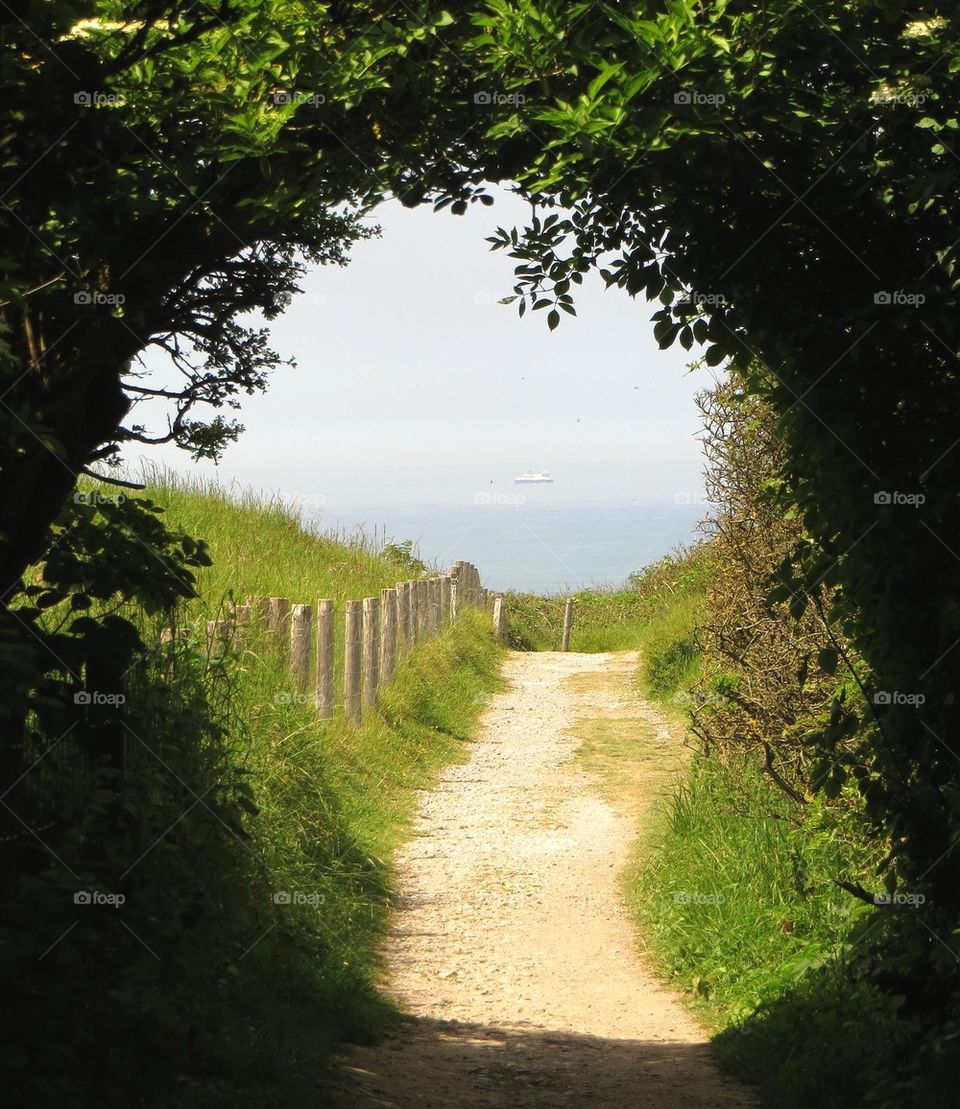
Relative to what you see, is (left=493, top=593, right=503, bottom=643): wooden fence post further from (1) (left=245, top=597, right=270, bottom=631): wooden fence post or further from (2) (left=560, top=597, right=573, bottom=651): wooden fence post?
(1) (left=245, top=597, right=270, bottom=631): wooden fence post

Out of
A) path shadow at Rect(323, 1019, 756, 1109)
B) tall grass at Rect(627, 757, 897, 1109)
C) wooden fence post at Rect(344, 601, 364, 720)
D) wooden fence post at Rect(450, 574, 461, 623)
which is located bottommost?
path shadow at Rect(323, 1019, 756, 1109)

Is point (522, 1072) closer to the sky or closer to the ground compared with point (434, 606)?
closer to the ground

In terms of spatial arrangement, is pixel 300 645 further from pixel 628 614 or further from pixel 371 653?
pixel 628 614

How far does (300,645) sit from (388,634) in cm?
408

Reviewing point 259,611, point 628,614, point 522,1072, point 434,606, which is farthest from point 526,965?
point 628,614

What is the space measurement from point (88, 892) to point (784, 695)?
5855mm

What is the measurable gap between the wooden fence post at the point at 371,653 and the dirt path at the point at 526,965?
1.27 metres

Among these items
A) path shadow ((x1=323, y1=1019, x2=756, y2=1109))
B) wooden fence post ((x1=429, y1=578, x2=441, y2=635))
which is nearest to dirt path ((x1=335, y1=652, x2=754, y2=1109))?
path shadow ((x1=323, y1=1019, x2=756, y2=1109))

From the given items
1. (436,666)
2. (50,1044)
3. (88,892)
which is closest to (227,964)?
(88,892)

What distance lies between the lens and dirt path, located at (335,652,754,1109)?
19.5ft

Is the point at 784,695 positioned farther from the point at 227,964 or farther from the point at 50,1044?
the point at 50,1044

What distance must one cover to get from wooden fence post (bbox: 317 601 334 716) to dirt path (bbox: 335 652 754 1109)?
1429mm

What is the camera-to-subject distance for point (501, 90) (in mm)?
4777

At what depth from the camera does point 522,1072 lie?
619cm
